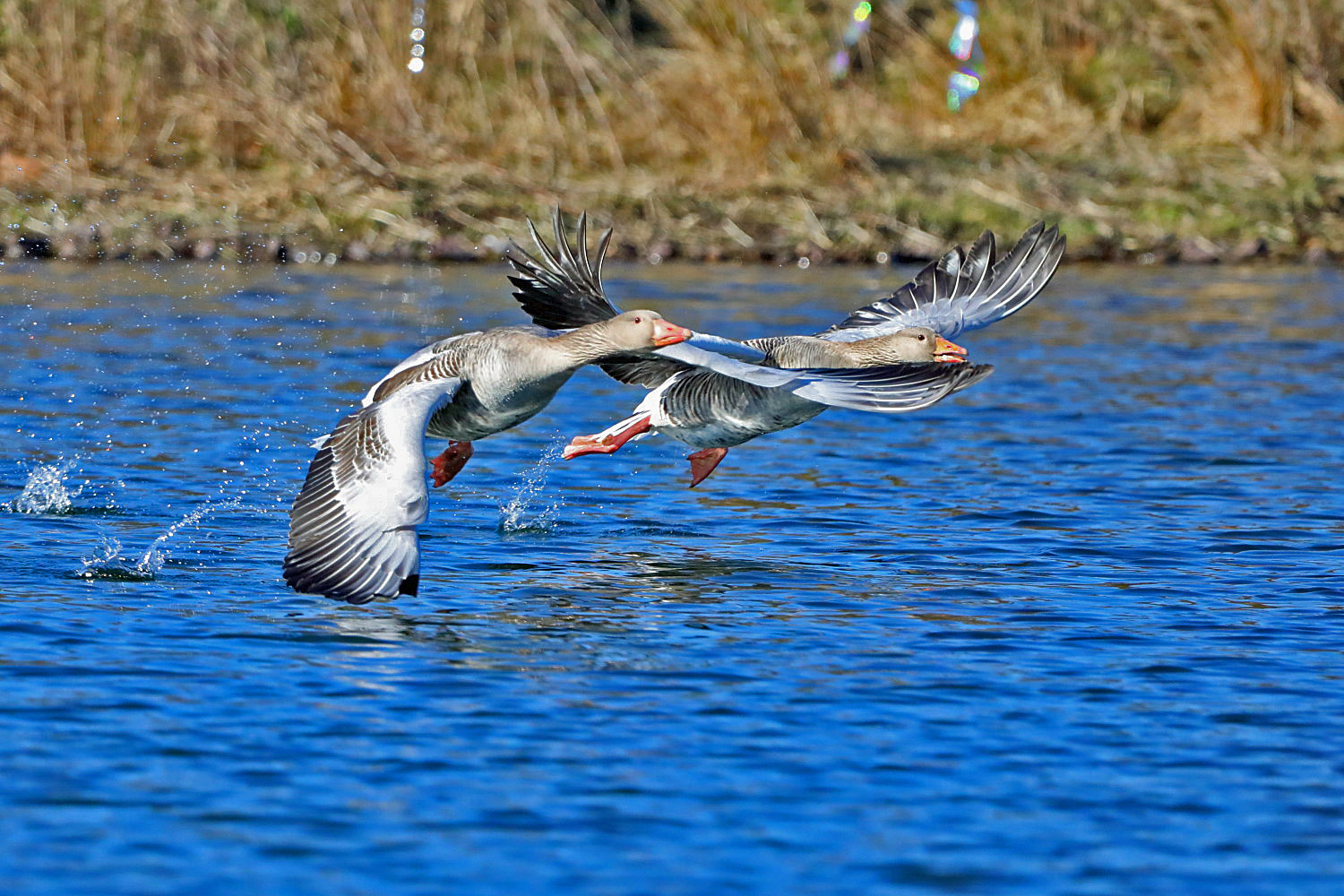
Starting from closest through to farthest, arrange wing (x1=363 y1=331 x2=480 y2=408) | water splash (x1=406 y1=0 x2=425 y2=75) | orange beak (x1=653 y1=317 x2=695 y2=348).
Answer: orange beak (x1=653 y1=317 x2=695 y2=348) < wing (x1=363 y1=331 x2=480 y2=408) < water splash (x1=406 y1=0 x2=425 y2=75)

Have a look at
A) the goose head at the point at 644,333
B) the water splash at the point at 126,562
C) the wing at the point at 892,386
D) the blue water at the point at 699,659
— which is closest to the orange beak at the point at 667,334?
the goose head at the point at 644,333

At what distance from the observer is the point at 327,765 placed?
7.33m

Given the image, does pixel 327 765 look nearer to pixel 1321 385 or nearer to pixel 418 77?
pixel 1321 385

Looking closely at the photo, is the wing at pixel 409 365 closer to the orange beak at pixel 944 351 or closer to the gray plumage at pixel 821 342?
the gray plumage at pixel 821 342

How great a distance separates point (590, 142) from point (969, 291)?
15.9 meters

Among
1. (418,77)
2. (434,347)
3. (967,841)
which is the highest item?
(418,77)

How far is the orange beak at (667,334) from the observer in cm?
1065

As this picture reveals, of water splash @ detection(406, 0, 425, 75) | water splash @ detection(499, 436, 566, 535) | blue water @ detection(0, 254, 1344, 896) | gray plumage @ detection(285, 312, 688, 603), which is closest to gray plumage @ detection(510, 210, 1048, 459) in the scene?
gray plumage @ detection(285, 312, 688, 603)

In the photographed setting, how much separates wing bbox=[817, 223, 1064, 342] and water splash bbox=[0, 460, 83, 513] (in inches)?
186

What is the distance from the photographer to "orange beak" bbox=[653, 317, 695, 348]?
10648mm

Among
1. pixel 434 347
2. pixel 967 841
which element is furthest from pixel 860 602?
pixel 967 841

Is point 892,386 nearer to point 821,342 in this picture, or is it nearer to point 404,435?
point 404,435

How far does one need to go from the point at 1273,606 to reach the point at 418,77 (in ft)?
63.9

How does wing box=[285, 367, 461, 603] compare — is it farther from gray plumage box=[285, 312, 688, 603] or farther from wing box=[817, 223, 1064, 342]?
wing box=[817, 223, 1064, 342]
